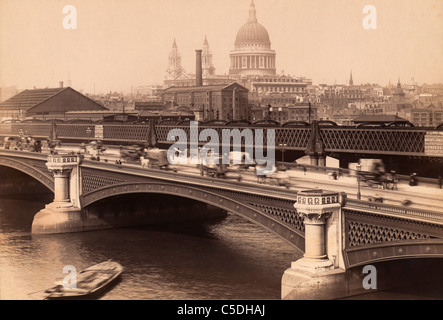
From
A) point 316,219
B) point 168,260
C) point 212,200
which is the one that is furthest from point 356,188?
point 168,260

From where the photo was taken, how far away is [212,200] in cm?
4584

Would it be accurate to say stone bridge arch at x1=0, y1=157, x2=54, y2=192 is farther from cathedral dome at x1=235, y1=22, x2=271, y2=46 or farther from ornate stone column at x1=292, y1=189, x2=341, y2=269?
cathedral dome at x1=235, y1=22, x2=271, y2=46

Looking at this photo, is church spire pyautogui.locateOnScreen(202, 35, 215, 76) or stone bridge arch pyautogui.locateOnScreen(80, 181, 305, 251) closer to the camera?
stone bridge arch pyautogui.locateOnScreen(80, 181, 305, 251)

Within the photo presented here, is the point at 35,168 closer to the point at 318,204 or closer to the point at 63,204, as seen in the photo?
the point at 63,204

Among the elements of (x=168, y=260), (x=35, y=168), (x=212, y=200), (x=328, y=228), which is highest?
(x=35, y=168)

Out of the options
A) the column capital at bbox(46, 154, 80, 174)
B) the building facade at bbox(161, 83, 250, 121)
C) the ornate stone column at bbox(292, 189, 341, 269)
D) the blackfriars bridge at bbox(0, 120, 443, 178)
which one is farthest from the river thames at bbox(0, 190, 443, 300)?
the building facade at bbox(161, 83, 250, 121)

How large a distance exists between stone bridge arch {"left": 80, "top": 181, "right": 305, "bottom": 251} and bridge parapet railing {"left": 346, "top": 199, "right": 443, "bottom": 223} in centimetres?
398

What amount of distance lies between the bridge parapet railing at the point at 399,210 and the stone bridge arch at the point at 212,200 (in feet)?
13.1

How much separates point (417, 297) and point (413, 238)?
183 inches

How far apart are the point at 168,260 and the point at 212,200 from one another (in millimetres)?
6019

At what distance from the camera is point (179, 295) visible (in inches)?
1618

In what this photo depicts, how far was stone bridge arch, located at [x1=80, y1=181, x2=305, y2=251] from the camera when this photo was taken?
130 ft

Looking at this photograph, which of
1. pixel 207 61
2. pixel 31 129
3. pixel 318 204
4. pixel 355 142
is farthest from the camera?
pixel 207 61
